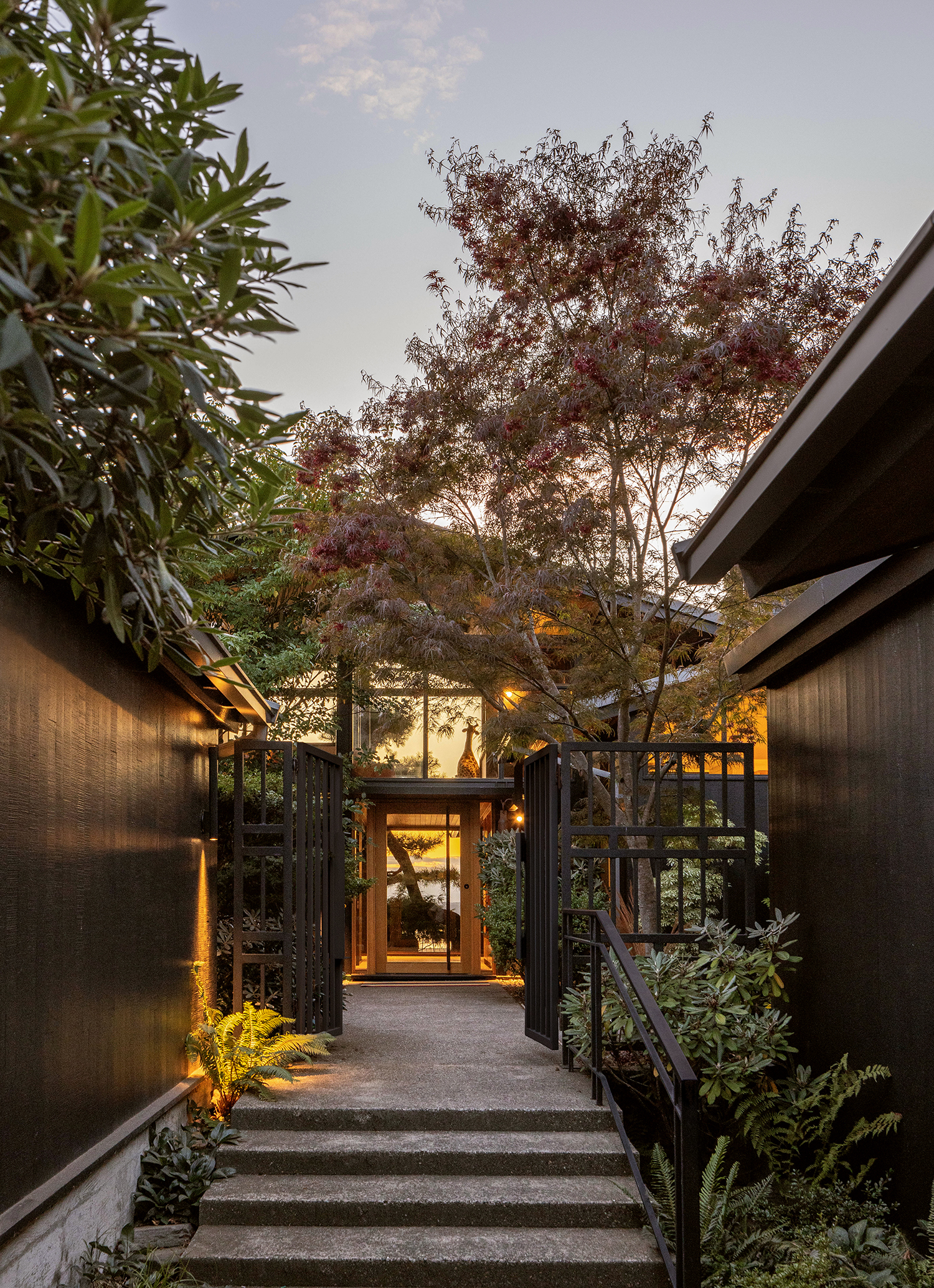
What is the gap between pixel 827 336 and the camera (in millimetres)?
Answer: 6906

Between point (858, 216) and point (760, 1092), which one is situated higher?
point (858, 216)

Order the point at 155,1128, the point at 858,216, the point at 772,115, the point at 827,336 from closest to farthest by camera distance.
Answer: the point at 155,1128 < the point at 827,336 < the point at 772,115 < the point at 858,216

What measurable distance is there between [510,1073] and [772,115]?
8.04 meters

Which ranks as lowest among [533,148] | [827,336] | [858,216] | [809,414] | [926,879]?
[926,879]

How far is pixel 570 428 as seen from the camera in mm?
6926

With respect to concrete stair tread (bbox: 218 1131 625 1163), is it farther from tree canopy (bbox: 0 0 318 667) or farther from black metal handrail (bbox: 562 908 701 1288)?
tree canopy (bbox: 0 0 318 667)

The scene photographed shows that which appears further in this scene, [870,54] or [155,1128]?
[870,54]

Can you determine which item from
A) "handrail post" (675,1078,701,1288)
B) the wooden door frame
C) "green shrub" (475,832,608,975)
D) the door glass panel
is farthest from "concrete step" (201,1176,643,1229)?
the door glass panel

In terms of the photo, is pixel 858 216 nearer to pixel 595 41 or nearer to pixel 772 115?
pixel 772 115

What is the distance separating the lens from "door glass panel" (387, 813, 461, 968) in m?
13.6

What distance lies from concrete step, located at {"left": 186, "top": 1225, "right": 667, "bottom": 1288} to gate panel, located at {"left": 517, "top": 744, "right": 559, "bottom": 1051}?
2.11 m

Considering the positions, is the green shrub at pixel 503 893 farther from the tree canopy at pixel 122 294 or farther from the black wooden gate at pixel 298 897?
the tree canopy at pixel 122 294

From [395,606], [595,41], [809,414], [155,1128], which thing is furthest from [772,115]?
[155,1128]

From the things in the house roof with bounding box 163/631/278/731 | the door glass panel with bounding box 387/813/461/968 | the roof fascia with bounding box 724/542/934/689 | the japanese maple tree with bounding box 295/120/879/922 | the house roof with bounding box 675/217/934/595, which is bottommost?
the door glass panel with bounding box 387/813/461/968
